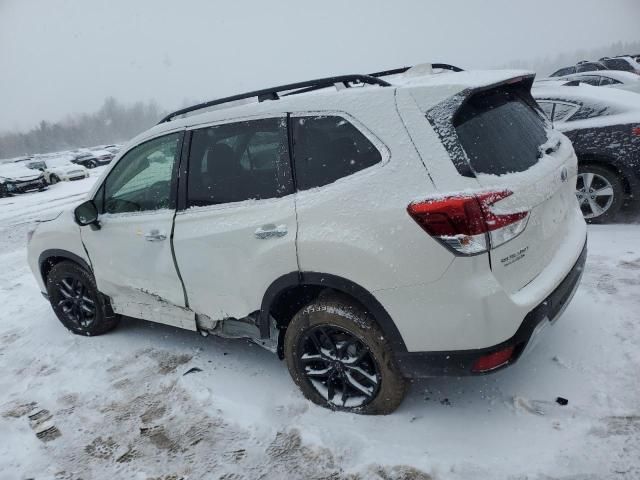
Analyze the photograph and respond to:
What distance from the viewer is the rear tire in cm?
532

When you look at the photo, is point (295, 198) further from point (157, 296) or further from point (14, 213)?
point (14, 213)

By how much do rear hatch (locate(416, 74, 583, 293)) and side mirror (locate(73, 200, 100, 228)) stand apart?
8.68 feet

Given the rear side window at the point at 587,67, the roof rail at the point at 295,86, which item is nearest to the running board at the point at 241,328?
the roof rail at the point at 295,86

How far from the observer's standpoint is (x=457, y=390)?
3018 millimetres

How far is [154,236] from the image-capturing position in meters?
3.29

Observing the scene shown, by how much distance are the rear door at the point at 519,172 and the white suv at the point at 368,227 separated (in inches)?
0.5

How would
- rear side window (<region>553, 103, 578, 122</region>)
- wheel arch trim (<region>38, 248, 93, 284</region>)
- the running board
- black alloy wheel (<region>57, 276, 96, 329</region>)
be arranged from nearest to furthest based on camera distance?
the running board < wheel arch trim (<region>38, 248, 93, 284</region>) < black alloy wheel (<region>57, 276, 96, 329</region>) < rear side window (<region>553, 103, 578, 122</region>)

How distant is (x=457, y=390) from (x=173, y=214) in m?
2.25

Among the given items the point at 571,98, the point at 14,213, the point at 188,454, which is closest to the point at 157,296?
the point at 188,454

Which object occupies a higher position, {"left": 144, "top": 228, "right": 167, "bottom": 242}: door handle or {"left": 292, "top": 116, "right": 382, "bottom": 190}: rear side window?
{"left": 292, "top": 116, "right": 382, "bottom": 190}: rear side window

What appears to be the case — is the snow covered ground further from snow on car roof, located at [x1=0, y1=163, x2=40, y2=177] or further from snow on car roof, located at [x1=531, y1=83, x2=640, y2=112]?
snow on car roof, located at [x1=0, y1=163, x2=40, y2=177]

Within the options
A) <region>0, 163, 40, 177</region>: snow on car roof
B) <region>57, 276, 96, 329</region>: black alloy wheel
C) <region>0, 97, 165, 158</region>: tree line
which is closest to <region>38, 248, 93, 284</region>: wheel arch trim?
<region>57, 276, 96, 329</region>: black alloy wheel

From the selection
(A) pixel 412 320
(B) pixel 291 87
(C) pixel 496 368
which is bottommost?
(C) pixel 496 368

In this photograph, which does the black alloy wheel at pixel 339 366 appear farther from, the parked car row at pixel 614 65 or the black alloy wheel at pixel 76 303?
the parked car row at pixel 614 65
